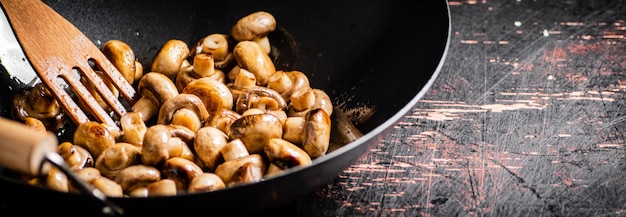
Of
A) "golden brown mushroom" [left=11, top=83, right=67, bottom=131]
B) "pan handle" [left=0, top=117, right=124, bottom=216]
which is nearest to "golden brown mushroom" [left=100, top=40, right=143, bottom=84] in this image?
"golden brown mushroom" [left=11, top=83, right=67, bottom=131]

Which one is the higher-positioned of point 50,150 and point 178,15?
point 50,150

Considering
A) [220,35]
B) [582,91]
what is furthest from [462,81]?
[220,35]

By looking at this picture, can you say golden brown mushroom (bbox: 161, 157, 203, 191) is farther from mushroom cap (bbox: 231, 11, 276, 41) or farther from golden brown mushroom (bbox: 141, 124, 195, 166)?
mushroom cap (bbox: 231, 11, 276, 41)

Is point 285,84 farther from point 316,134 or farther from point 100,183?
point 100,183

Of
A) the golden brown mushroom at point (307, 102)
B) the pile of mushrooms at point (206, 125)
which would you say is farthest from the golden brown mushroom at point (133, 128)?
the golden brown mushroom at point (307, 102)

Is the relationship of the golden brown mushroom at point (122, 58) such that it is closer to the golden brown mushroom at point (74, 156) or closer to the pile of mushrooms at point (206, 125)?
the pile of mushrooms at point (206, 125)

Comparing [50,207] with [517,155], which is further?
[517,155]

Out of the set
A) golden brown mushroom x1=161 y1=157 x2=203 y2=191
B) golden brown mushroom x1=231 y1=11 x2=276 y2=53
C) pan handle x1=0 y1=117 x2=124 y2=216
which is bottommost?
golden brown mushroom x1=231 y1=11 x2=276 y2=53

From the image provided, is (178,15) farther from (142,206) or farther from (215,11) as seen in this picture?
(142,206)
